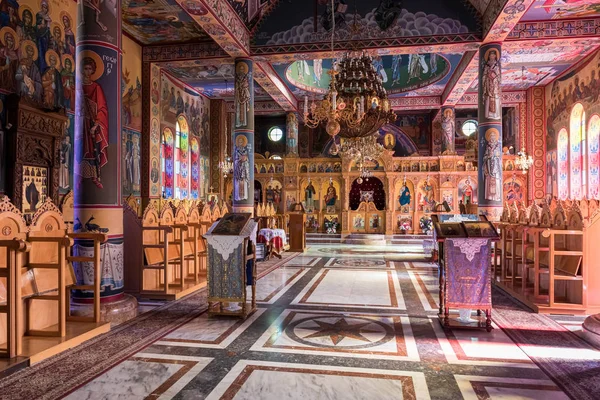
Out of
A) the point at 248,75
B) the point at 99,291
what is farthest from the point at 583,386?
the point at 248,75

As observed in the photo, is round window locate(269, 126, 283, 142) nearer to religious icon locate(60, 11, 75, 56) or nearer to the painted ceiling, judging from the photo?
the painted ceiling

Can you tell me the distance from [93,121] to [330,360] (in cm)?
389

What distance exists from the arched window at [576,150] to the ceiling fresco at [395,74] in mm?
4174

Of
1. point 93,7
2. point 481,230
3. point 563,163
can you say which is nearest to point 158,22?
point 93,7

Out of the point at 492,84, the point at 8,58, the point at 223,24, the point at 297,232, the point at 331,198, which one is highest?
the point at 223,24

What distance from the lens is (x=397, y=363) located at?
364 cm

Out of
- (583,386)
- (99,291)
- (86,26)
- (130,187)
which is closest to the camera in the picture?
(583,386)

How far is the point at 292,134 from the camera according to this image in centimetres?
1783

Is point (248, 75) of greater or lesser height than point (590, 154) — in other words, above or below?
above

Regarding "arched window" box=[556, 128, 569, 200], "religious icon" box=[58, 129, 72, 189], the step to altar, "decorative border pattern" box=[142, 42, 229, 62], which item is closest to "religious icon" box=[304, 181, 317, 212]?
the step to altar

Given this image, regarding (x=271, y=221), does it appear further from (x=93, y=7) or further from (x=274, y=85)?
(x=93, y=7)

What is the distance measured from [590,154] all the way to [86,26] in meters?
13.6

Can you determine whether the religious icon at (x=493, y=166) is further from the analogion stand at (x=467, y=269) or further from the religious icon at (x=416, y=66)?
the religious icon at (x=416, y=66)

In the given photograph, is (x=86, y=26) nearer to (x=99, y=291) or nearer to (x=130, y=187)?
(x=99, y=291)
